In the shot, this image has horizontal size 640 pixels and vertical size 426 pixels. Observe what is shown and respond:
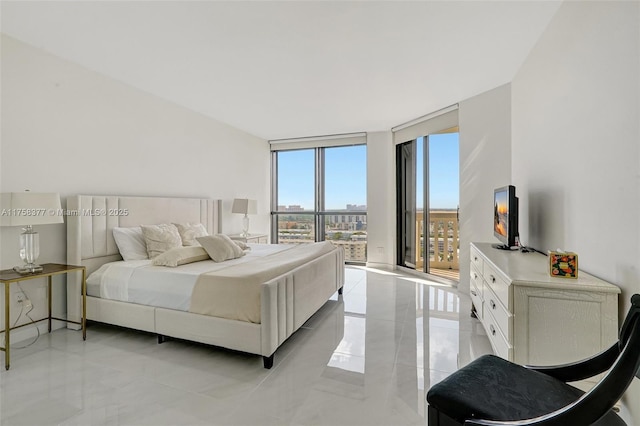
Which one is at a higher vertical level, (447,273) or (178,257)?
(178,257)

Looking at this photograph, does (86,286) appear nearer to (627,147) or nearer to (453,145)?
(627,147)

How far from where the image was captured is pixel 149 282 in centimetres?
254

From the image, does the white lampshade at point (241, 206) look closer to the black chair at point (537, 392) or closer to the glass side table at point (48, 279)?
the glass side table at point (48, 279)

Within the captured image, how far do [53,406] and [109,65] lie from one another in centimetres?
293

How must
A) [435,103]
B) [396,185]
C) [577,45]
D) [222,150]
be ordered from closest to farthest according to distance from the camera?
1. [577,45]
2. [435,103]
3. [222,150]
4. [396,185]

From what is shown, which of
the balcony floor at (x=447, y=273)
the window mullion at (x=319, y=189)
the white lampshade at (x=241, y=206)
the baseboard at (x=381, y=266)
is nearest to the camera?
the balcony floor at (x=447, y=273)

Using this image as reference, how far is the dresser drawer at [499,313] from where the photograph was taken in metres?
1.62

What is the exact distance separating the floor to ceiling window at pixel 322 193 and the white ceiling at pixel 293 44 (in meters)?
2.15

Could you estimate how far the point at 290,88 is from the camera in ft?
11.5

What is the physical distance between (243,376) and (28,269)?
6.54ft

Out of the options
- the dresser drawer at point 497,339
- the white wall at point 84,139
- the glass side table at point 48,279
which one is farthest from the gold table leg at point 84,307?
the dresser drawer at point 497,339

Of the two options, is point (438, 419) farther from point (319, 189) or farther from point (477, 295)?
point (319, 189)

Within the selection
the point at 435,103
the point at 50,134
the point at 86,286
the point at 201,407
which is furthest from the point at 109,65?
the point at 435,103

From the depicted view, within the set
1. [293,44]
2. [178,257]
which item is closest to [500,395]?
[178,257]
